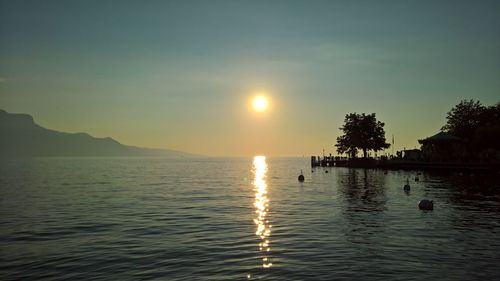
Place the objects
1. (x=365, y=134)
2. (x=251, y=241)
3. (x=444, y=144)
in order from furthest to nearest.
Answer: (x=365, y=134), (x=444, y=144), (x=251, y=241)

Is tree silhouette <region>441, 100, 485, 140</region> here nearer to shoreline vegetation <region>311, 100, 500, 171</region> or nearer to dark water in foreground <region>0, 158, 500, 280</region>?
shoreline vegetation <region>311, 100, 500, 171</region>

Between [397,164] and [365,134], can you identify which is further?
[365,134]

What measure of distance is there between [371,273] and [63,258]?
1307cm

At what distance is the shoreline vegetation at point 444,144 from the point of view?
262 ft

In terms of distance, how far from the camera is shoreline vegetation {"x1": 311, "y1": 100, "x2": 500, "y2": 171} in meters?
79.8

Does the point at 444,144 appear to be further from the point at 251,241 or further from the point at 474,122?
Result: the point at 251,241

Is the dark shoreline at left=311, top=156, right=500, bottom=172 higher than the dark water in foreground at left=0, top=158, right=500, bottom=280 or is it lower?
higher

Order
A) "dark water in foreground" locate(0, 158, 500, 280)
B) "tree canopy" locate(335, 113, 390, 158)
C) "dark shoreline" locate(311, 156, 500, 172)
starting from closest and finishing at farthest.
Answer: "dark water in foreground" locate(0, 158, 500, 280) < "dark shoreline" locate(311, 156, 500, 172) < "tree canopy" locate(335, 113, 390, 158)

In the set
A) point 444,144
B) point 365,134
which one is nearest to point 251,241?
point 444,144

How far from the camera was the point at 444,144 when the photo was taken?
9131 cm

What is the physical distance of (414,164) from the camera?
299 feet

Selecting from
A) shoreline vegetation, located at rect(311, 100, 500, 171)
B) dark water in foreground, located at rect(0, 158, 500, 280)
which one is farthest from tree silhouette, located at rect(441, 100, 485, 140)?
dark water in foreground, located at rect(0, 158, 500, 280)

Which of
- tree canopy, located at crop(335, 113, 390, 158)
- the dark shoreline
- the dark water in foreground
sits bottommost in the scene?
the dark water in foreground

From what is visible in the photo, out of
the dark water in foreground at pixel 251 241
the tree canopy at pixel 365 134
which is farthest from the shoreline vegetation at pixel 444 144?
the dark water in foreground at pixel 251 241
